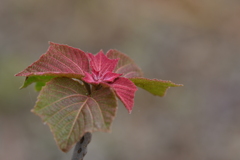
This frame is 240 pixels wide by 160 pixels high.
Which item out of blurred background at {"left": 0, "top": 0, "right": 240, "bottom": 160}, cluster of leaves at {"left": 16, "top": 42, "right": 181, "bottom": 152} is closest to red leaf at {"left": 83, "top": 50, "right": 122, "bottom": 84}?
cluster of leaves at {"left": 16, "top": 42, "right": 181, "bottom": 152}

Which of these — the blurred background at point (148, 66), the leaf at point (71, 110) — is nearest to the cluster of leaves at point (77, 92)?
the leaf at point (71, 110)

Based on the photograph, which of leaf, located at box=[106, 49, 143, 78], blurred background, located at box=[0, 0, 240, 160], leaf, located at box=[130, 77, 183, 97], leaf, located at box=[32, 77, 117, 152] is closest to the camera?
leaf, located at box=[32, 77, 117, 152]

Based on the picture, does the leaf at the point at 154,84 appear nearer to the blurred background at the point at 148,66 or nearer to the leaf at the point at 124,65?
the leaf at the point at 124,65

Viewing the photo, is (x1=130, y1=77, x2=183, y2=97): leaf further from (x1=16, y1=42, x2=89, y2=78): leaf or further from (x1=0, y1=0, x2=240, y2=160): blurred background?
(x1=0, y1=0, x2=240, y2=160): blurred background

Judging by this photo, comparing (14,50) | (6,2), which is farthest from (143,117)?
(6,2)

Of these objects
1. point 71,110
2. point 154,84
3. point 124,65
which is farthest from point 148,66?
point 71,110

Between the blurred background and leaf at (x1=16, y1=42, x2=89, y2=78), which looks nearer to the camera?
leaf at (x1=16, y1=42, x2=89, y2=78)
